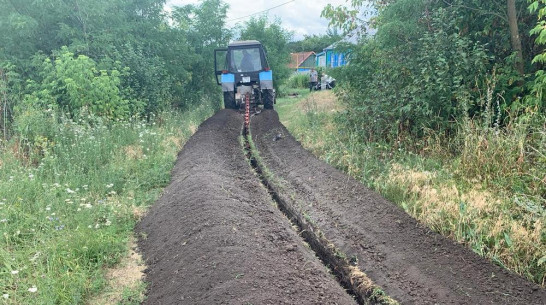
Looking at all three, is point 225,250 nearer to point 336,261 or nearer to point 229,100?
point 336,261

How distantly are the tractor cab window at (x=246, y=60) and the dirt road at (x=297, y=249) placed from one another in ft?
28.7

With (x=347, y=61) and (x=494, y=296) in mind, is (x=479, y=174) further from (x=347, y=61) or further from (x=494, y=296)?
(x=347, y=61)

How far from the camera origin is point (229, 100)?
46.5 feet

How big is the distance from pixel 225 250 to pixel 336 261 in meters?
1.19

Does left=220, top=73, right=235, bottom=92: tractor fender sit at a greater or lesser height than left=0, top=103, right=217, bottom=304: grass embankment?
greater

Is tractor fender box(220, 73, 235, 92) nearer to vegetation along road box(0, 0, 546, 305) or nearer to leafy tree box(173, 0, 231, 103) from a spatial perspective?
leafy tree box(173, 0, 231, 103)

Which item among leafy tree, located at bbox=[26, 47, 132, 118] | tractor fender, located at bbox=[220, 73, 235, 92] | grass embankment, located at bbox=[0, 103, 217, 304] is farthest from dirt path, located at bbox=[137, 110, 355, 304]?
tractor fender, located at bbox=[220, 73, 235, 92]

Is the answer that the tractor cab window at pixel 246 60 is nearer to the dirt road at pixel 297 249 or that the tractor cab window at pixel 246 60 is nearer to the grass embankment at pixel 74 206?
the grass embankment at pixel 74 206

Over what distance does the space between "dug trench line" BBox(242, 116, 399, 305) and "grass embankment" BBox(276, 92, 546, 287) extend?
1.12 metres

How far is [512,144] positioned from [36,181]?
5909mm

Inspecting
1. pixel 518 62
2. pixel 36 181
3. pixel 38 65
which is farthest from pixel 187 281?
pixel 38 65

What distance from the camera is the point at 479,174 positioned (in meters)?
4.89

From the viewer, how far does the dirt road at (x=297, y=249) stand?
313 centimetres

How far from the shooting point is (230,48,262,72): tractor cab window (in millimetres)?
14383
